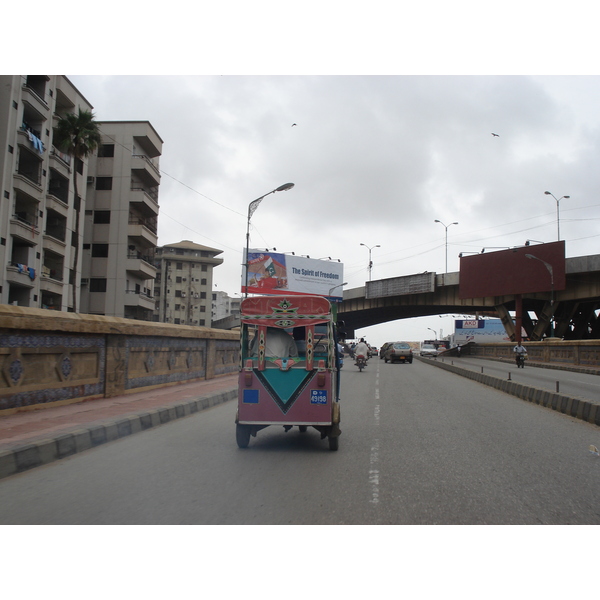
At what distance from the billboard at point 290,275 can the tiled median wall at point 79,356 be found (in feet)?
116

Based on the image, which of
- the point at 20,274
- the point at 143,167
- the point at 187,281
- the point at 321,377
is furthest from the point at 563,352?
the point at 187,281

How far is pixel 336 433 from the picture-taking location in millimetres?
7859

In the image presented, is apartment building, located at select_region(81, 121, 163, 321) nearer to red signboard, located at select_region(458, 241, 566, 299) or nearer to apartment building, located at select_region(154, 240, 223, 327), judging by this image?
red signboard, located at select_region(458, 241, 566, 299)

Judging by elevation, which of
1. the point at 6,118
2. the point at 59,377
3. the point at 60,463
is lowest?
the point at 60,463

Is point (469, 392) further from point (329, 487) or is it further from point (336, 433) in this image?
point (329, 487)

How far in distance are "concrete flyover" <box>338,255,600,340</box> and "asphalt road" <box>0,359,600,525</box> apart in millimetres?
46396

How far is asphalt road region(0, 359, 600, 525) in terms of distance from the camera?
16.0 ft

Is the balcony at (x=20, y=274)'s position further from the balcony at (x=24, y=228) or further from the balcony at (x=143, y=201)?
the balcony at (x=143, y=201)

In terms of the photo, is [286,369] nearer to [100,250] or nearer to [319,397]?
[319,397]

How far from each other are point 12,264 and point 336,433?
100ft

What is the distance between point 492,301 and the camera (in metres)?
60.2

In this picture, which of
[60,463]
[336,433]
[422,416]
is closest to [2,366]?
[60,463]

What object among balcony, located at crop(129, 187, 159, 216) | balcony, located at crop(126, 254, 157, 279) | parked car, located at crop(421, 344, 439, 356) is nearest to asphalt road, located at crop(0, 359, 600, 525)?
balcony, located at crop(126, 254, 157, 279)

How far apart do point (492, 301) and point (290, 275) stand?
2269 centimetres
